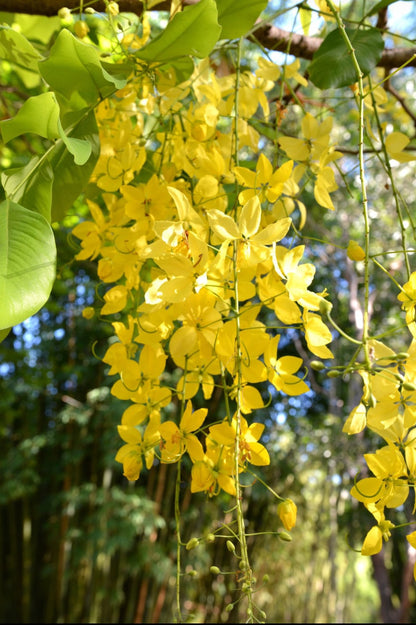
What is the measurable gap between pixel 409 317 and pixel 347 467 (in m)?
1.92

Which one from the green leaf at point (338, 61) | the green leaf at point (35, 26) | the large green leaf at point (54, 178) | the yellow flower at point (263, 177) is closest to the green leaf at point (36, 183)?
the large green leaf at point (54, 178)

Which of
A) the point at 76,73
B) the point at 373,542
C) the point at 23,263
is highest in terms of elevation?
the point at 76,73

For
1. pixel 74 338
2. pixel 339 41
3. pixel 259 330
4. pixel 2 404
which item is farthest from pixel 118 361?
pixel 74 338

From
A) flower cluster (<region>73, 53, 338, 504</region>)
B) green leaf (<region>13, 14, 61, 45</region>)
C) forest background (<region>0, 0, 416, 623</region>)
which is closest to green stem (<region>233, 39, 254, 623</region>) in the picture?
flower cluster (<region>73, 53, 338, 504</region>)

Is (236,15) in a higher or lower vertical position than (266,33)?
lower

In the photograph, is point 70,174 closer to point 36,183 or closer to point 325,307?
point 36,183

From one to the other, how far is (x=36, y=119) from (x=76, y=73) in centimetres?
5

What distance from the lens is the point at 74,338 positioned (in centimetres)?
234

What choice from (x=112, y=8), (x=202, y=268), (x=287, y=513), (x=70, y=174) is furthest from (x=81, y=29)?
(x=287, y=513)

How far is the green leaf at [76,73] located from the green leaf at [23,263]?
0.09m

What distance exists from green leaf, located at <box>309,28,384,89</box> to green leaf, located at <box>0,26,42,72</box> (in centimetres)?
19

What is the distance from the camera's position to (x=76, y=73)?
310 millimetres

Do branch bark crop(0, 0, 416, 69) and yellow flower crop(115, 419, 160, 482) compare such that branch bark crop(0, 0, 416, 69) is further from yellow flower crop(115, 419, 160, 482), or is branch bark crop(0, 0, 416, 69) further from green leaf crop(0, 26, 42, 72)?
yellow flower crop(115, 419, 160, 482)

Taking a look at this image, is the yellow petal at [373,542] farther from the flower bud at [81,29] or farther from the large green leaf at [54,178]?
the flower bud at [81,29]
